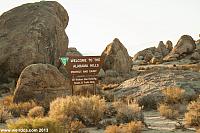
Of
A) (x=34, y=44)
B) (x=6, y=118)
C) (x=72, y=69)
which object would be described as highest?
(x=34, y=44)

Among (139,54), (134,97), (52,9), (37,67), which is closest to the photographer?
(134,97)

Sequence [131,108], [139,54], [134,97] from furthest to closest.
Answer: [139,54]
[134,97]
[131,108]

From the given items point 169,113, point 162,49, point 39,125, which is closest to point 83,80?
point 169,113

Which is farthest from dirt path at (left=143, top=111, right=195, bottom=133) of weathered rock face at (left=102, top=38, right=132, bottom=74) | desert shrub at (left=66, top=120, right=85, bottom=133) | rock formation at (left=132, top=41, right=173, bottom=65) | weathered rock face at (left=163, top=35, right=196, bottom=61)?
rock formation at (left=132, top=41, right=173, bottom=65)

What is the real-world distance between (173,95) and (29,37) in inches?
546

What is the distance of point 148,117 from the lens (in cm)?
1363

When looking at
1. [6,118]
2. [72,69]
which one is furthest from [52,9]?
[6,118]

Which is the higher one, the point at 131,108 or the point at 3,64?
the point at 3,64

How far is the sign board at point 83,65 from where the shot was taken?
53.0ft

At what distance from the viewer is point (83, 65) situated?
1631 cm

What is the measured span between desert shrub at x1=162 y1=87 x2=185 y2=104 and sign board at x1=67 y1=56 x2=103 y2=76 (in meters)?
Answer: 3.10

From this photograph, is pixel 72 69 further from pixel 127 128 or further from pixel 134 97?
pixel 127 128

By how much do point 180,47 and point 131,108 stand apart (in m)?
41.3

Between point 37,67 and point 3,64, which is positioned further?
point 3,64
